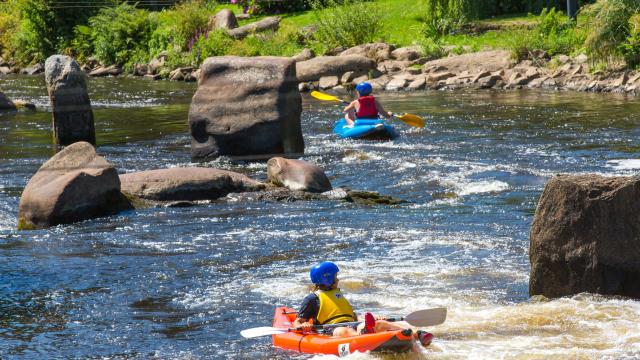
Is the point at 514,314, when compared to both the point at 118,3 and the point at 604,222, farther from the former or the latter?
the point at 118,3

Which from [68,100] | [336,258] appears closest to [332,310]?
[336,258]

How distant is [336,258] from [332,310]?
8.44 feet

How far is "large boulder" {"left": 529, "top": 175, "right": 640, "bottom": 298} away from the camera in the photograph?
334 inches

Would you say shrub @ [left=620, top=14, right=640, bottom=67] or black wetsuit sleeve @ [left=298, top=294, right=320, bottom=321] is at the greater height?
shrub @ [left=620, top=14, right=640, bottom=67]

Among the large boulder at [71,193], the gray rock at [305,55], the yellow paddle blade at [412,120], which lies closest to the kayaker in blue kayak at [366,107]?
the yellow paddle blade at [412,120]

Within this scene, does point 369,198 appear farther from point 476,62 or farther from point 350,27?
point 350,27

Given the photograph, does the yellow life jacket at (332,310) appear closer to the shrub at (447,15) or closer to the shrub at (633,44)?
the shrub at (633,44)

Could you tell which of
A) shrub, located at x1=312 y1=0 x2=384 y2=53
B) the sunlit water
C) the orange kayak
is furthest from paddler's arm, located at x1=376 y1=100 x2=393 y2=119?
shrub, located at x1=312 y1=0 x2=384 y2=53

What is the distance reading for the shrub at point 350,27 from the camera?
3106cm

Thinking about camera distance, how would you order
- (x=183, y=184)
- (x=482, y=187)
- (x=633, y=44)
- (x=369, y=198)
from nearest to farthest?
(x=369, y=198), (x=183, y=184), (x=482, y=187), (x=633, y=44)

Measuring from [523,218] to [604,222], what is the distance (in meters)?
3.46

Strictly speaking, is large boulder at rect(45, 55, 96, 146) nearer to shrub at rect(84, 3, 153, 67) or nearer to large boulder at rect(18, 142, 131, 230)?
large boulder at rect(18, 142, 131, 230)

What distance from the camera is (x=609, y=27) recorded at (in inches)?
915

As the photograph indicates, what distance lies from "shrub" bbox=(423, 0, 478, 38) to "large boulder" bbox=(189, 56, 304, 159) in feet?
47.3
